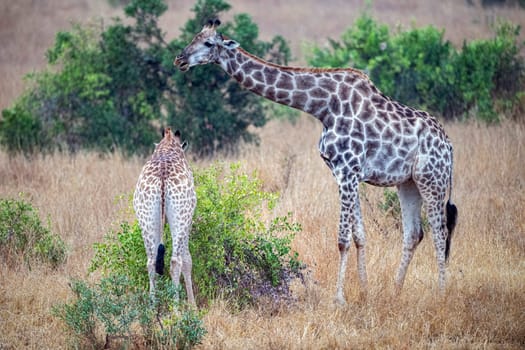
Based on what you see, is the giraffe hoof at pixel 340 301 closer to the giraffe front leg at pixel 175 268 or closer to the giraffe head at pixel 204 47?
the giraffe front leg at pixel 175 268

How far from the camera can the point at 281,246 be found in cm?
775

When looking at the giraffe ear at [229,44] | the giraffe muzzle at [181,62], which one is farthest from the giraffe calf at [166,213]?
the giraffe ear at [229,44]

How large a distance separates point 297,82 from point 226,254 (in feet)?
5.89

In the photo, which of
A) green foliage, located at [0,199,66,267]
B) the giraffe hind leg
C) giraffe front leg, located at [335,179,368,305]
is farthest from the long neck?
green foliage, located at [0,199,66,267]

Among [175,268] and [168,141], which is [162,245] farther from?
[168,141]

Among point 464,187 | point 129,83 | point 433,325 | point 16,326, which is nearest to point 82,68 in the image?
point 129,83

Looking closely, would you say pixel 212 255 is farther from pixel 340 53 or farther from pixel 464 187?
pixel 340 53

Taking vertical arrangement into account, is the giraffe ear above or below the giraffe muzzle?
above

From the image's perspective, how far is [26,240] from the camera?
898 centimetres

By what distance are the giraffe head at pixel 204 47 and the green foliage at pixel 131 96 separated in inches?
223

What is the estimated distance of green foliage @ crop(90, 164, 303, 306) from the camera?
762 cm

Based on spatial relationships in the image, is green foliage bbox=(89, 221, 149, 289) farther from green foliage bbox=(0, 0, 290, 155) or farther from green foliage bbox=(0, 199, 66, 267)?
green foliage bbox=(0, 0, 290, 155)

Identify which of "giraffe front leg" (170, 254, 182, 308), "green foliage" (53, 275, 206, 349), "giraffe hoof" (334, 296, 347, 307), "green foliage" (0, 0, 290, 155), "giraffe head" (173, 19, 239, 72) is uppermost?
"giraffe head" (173, 19, 239, 72)

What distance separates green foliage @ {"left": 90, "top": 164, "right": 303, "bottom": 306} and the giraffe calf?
→ 39 cm
